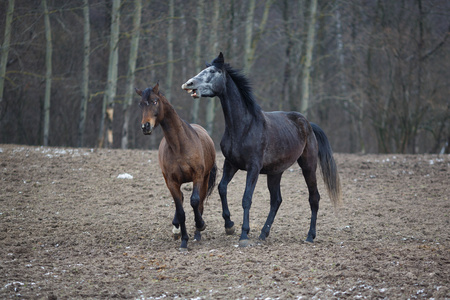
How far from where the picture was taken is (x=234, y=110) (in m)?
6.81

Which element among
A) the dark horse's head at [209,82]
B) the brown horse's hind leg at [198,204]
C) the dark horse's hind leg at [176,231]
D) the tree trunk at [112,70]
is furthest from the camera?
the tree trunk at [112,70]

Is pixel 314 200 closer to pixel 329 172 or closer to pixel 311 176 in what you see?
pixel 311 176

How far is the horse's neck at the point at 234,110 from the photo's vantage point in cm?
678

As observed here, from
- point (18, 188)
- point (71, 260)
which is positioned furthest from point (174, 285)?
point (18, 188)

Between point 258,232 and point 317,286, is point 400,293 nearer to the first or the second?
point 317,286

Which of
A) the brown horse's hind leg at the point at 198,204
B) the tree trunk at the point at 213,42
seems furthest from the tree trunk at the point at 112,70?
the brown horse's hind leg at the point at 198,204

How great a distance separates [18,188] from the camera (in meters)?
10.1

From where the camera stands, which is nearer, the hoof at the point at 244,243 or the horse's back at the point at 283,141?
the hoof at the point at 244,243

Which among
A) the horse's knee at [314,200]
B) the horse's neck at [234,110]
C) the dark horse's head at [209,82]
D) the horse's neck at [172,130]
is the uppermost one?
the dark horse's head at [209,82]

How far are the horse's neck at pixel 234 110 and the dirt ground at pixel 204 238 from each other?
5.66 feet

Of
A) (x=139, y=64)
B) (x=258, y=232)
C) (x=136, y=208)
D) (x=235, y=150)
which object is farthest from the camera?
(x=139, y=64)

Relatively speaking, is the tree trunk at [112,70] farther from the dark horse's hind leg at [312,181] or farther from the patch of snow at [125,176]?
the dark horse's hind leg at [312,181]

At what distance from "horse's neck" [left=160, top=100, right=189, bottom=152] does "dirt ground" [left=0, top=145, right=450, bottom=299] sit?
1.54 m

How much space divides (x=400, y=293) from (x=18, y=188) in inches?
332
